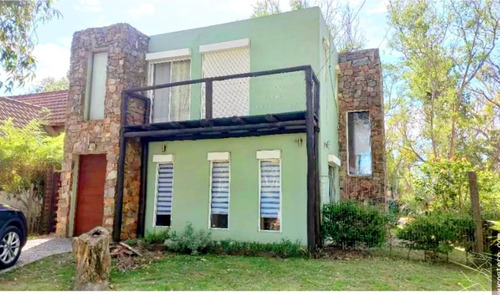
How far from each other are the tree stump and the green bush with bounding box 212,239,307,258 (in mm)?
3336

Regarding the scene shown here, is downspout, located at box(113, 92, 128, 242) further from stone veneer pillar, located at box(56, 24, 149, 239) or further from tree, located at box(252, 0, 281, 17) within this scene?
tree, located at box(252, 0, 281, 17)

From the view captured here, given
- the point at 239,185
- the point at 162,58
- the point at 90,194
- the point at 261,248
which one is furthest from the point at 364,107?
the point at 90,194

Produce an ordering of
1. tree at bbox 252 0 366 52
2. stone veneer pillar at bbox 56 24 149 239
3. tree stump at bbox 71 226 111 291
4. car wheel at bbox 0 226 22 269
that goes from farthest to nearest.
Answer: tree at bbox 252 0 366 52 → stone veneer pillar at bbox 56 24 149 239 → car wheel at bbox 0 226 22 269 → tree stump at bbox 71 226 111 291

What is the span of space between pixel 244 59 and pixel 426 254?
688 centimetres

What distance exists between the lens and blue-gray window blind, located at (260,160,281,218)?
9078mm

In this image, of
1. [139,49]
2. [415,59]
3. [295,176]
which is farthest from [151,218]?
[415,59]

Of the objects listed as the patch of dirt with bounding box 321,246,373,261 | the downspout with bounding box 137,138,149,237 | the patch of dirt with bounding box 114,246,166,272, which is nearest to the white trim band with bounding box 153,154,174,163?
the downspout with bounding box 137,138,149,237

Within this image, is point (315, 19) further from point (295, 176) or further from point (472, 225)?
point (472, 225)

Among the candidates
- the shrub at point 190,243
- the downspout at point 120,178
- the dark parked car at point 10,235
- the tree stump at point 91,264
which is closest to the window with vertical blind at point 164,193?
the downspout at point 120,178

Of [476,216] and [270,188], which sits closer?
Result: [476,216]

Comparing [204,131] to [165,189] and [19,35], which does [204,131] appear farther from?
[19,35]

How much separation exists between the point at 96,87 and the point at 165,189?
12.7 feet

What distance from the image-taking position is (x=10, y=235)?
22.0ft

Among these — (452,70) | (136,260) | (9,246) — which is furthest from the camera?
(452,70)
